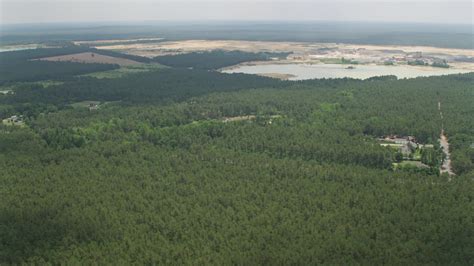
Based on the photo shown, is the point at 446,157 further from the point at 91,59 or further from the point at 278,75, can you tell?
the point at 91,59

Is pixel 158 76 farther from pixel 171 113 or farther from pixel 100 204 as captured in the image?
pixel 100 204

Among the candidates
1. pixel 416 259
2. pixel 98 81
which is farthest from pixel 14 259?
pixel 98 81

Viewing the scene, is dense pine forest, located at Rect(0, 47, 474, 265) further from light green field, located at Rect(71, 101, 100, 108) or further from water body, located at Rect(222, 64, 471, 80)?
water body, located at Rect(222, 64, 471, 80)

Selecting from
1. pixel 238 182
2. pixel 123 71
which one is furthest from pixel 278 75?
pixel 238 182

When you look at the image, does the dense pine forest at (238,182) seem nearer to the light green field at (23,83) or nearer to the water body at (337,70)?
the light green field at (23,83)

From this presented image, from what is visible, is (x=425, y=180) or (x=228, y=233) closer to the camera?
(x=228, y=233)

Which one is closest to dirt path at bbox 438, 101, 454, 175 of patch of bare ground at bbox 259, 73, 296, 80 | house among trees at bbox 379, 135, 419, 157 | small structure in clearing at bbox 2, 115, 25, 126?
house among trees at bbox 379, 135, 419, 157
